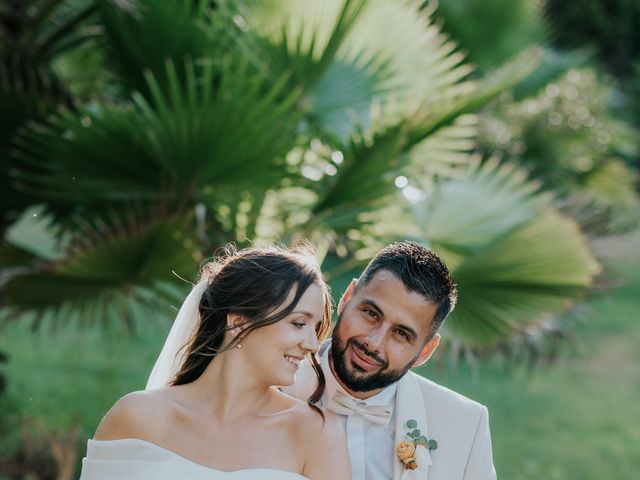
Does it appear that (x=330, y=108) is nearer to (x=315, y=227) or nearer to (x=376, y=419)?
(x=315, y=227)

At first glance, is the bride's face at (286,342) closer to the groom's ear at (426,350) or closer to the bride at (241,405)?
the bride at (241,405)

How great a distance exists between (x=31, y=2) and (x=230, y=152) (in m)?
2.25

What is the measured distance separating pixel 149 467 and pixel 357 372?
646mm

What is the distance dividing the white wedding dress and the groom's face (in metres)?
0.39

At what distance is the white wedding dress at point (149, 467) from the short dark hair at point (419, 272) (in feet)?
2.06

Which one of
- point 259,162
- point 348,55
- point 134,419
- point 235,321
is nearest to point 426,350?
point 235,321

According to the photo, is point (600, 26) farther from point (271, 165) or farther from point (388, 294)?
point (388, 294)

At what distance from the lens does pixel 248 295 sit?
2955 mm

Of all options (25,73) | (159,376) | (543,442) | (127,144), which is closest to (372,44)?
(127,144)

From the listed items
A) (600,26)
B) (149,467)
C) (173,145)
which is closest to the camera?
(149,467)

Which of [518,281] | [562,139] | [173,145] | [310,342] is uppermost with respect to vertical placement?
[562,139]

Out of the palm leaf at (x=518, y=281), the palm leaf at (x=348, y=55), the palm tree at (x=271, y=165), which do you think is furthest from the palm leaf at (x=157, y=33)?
the palm leaf at (x=518, y=281)

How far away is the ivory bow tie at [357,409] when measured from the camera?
3221mm

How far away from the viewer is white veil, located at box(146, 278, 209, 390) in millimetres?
3168
